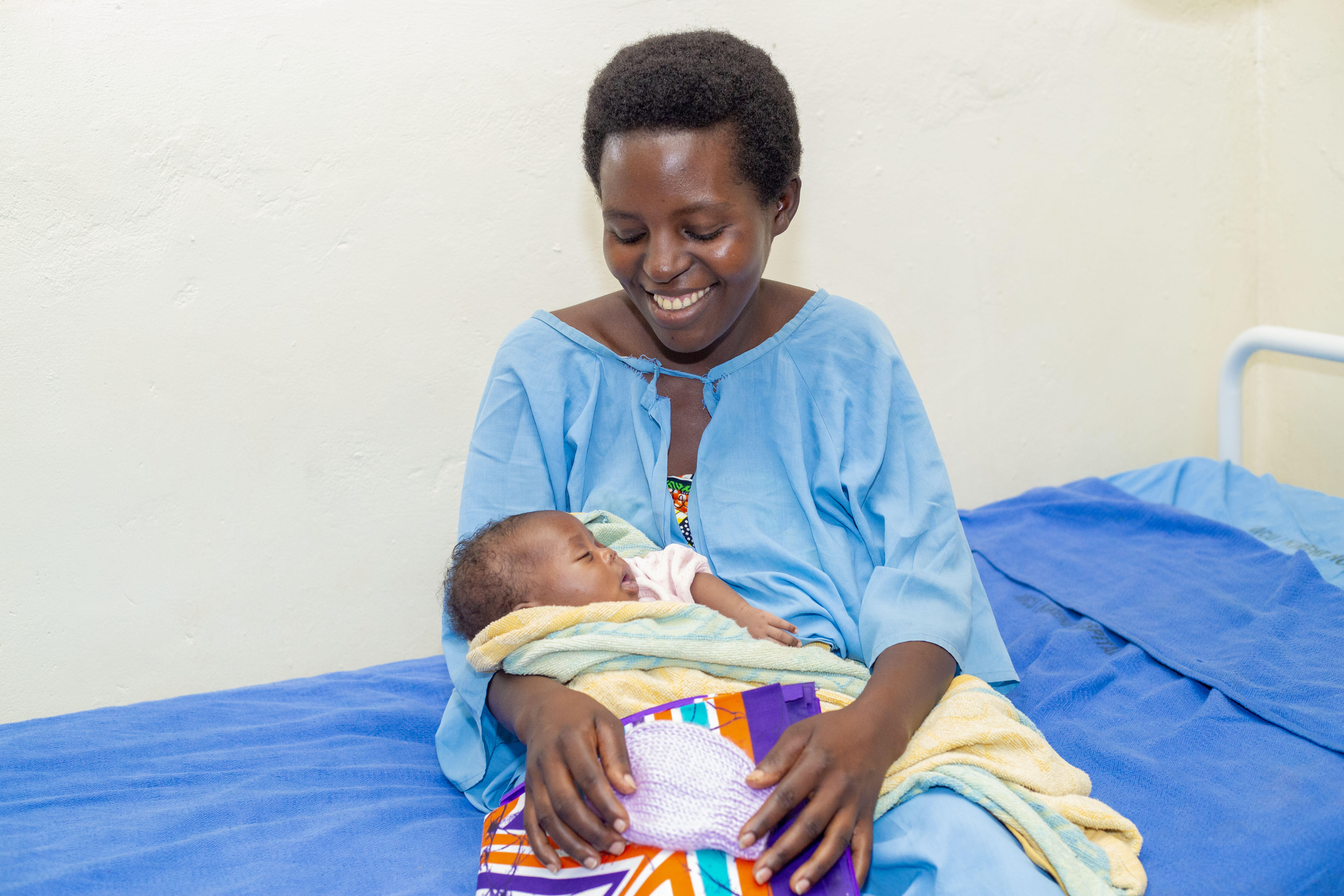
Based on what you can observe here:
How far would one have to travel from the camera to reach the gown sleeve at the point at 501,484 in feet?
5.05

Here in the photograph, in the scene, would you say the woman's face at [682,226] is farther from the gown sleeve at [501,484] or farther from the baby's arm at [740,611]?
the baby's arm at [740,611]

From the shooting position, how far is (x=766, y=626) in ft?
4.77

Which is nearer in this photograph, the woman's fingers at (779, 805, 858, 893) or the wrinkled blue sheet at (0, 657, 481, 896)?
the woman's fingers at (779, 805, 858, 893)

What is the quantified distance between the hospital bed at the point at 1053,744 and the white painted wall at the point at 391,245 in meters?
0.58

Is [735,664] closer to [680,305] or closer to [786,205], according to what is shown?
[680,305]

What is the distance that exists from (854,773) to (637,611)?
37cm

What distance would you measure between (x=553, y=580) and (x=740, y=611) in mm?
288

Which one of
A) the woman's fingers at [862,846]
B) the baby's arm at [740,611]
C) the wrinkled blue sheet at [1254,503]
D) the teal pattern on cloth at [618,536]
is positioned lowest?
the wrinkled blue sheet at [1254,503]

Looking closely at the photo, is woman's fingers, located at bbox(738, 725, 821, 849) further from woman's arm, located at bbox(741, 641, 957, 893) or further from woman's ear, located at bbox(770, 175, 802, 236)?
woman's ear, located at bbox(770, 175, 802, 236)

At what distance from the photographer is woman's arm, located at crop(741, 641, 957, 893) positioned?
1.10 metres

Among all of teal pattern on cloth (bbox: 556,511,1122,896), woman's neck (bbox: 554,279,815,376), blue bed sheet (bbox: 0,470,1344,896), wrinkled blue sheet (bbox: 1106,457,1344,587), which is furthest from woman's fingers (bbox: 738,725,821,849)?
wrinkled blue sheet (bbox: 1106,457,1344,587)

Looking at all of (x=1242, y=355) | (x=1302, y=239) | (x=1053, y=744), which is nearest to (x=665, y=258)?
(x=1053, y=744)

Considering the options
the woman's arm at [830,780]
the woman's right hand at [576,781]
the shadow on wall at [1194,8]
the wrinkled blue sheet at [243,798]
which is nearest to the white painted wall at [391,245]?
the shadow on wall at [1194,8]

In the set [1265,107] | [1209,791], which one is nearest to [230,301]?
[1209,791]
